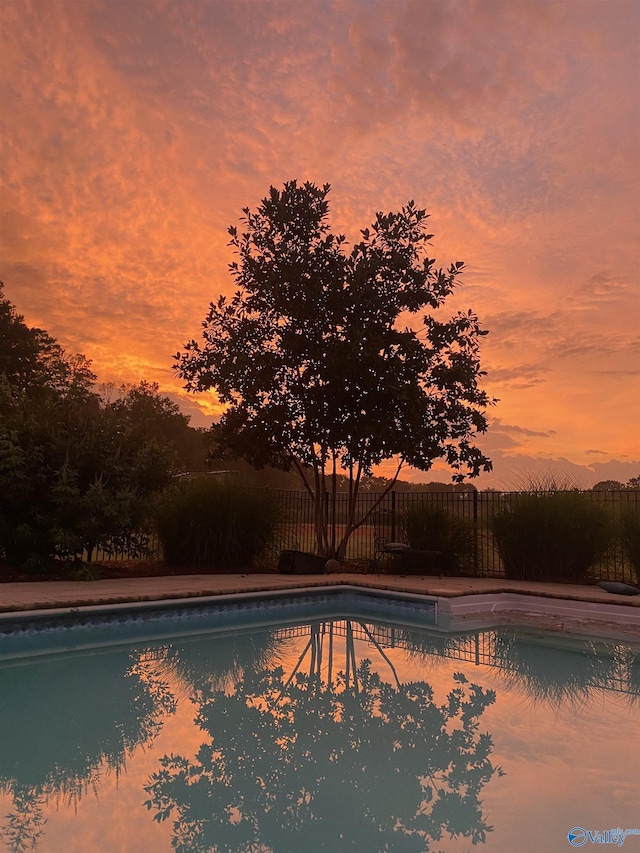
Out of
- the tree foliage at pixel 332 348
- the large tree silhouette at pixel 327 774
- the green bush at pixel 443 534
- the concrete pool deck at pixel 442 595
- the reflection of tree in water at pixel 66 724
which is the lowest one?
the large tree silhouette at pixel 327 774

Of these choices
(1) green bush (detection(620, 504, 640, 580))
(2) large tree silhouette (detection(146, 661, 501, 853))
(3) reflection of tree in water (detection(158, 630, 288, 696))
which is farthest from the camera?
(1) green bush (detection(620, 504, 640, 580))

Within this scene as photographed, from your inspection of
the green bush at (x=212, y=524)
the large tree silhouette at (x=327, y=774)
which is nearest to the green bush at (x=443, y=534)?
the green bush at (x=212, y=524)

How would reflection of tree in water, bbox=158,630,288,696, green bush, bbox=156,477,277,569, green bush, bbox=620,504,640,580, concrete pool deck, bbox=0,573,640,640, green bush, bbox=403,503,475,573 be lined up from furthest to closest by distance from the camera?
green bush, bbox=403,503,475,573 → green bush, bbox=156,477,277,569 → green bush, bbox=620,504,640,580 → concrete pool deck, bbox=0,573,640,640 → reflection of tree in water, bbox=158,630,288,696

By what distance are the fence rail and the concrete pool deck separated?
28.0 inches

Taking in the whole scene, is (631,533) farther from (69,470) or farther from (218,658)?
(69,470)

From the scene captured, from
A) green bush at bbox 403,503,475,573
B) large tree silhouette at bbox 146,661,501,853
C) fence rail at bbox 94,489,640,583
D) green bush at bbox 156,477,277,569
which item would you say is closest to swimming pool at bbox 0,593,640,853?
large tree silhouette at bbox 146,661,501,853

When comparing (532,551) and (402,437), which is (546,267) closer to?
(402,437)

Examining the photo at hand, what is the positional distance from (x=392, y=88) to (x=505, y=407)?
537 centimetres

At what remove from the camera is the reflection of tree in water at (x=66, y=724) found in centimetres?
301

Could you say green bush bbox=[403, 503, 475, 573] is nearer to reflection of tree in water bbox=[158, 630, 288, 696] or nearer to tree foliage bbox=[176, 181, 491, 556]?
tree foliage bbox=[176, 181, 491, 556]

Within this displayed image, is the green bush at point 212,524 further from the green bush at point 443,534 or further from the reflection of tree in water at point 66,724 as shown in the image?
the reflection of tree in water at point 66,724

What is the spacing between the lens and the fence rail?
970cm

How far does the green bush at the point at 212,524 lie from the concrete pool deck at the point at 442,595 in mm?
795

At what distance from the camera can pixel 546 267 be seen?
38.4 ft
